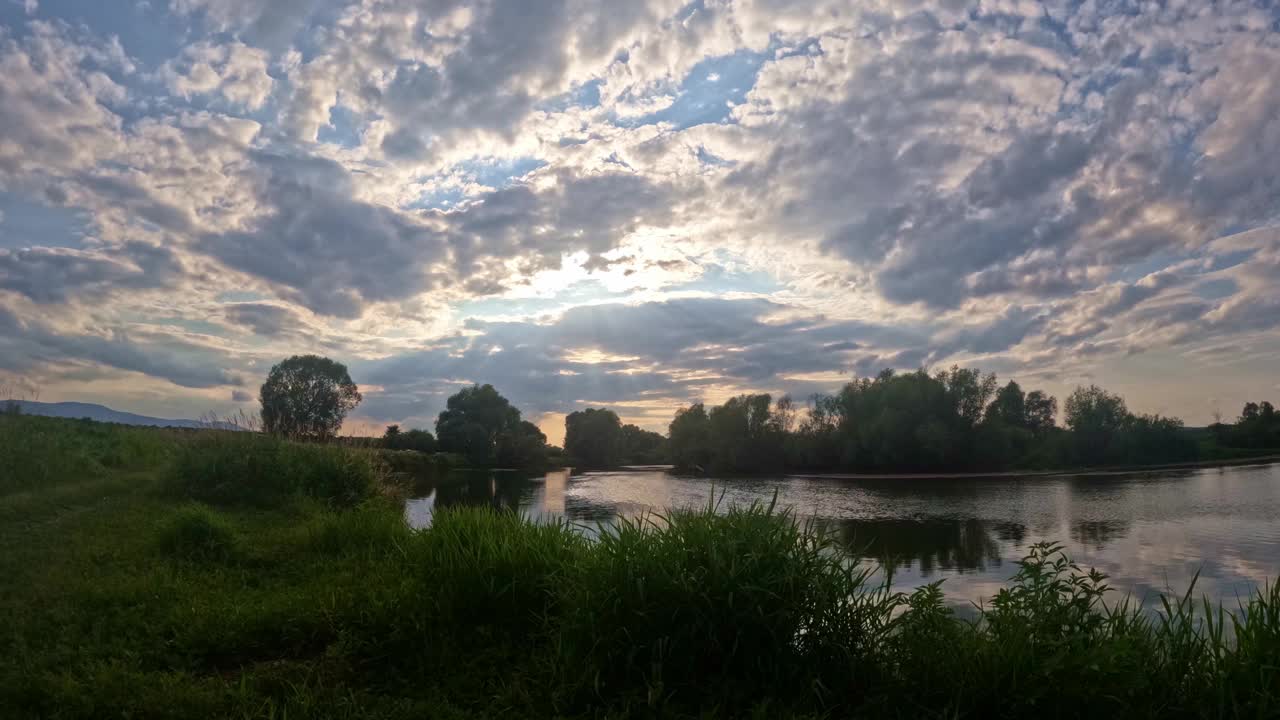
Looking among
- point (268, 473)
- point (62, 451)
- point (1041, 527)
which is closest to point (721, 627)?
point (268, 473)

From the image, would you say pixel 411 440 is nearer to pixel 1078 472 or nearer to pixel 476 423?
pixel 476 423

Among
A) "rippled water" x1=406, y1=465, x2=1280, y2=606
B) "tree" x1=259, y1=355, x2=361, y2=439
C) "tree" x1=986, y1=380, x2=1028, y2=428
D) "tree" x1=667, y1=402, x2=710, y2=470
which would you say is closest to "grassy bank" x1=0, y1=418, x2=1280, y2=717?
"rippled water" x1=406, y1=465, x2=1280, y2=606

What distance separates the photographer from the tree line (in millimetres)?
53500

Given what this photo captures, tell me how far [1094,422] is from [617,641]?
72.4m

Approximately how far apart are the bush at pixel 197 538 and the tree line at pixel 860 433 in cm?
4185

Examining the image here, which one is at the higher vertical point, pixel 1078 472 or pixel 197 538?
pixel 197 538

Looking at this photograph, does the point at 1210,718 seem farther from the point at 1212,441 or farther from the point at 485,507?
the point at 1212,441

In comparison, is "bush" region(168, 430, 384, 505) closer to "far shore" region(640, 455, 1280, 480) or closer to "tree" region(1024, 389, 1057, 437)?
"far shore" region(640, 455, 1280, 480)

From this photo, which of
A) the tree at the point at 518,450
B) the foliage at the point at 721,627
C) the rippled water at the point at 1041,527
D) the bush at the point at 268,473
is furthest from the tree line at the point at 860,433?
the foliage at the point at 721,627

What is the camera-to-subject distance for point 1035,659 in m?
3.60

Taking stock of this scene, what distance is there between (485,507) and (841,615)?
3.95 metres

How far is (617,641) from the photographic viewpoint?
4105 mm

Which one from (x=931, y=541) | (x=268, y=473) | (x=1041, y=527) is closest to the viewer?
(x=268, y=473)

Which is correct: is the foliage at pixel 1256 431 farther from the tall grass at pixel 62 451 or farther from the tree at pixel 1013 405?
Answer: the tall grass at pixel 62 451
